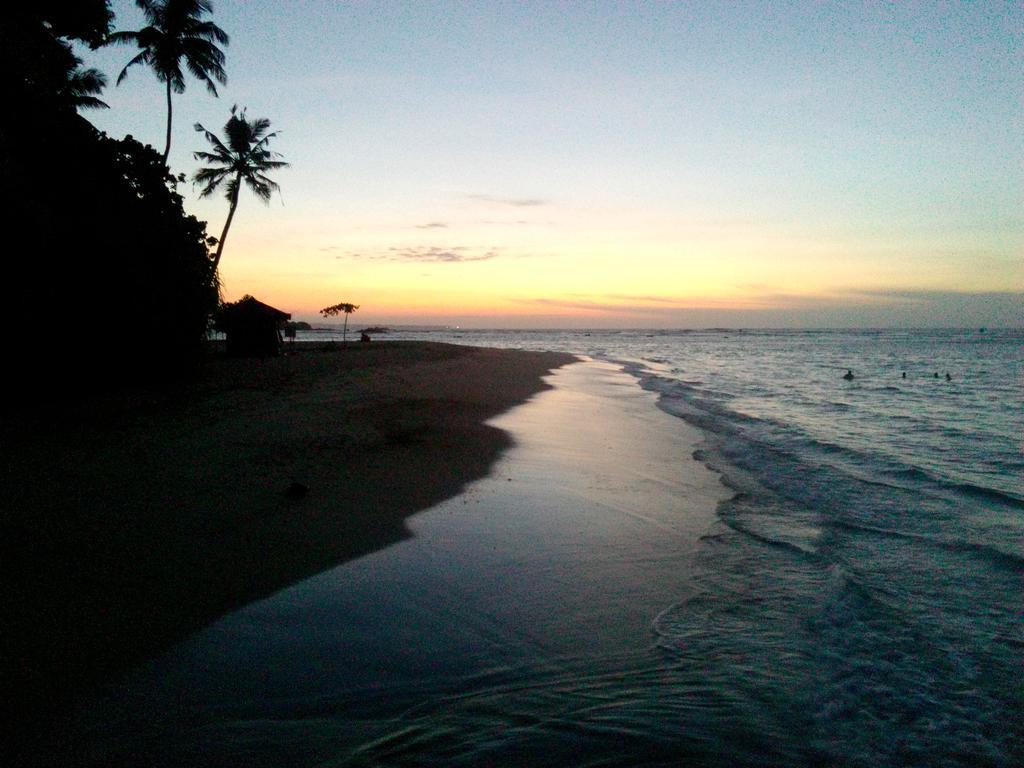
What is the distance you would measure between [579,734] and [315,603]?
2.45m

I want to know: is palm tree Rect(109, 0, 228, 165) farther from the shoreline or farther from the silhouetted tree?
the shoreline

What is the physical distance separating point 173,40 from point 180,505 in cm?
2645

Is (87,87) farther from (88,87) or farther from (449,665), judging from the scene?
(449,665)

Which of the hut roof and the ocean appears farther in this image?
the hut roof

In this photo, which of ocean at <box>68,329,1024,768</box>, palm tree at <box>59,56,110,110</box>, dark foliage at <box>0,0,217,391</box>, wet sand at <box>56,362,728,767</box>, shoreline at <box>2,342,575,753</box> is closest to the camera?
wet sand at <box>56,362,728,767</box>

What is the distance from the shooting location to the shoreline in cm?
427

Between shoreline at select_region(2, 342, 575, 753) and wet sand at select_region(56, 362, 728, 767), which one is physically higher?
shoreline at select_region(2, 342, 575, 753)

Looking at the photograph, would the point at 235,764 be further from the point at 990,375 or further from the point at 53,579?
the point at 990,375

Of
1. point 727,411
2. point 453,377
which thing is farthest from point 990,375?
point 453,377

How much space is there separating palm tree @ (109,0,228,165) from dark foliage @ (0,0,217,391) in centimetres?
1116

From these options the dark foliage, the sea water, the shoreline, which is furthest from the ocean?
the dark foliage

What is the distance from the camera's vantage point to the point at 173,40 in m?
25.9

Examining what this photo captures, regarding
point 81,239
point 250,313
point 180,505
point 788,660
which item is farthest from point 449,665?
point 250,313

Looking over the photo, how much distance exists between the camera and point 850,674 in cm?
426
